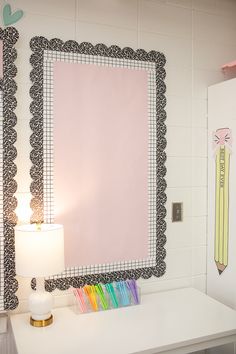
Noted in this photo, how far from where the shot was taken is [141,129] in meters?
1.97

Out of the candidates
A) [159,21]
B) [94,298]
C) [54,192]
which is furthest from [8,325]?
[159,21]

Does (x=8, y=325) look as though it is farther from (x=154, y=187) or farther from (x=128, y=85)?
(x=128, y=85)

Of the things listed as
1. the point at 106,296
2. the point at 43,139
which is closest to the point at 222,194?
the point at 106,296

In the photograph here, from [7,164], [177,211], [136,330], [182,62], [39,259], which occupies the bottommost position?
[136,330]

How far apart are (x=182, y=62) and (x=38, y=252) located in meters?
1.38

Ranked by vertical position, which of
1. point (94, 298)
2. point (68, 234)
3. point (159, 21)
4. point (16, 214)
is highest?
point (159, 21)

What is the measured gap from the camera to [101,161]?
1.88 meters

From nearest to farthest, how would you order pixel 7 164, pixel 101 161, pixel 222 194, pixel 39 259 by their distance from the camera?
pixel 39 259 < pixel 7 164 < pixel 101 161 < pixel 222 194

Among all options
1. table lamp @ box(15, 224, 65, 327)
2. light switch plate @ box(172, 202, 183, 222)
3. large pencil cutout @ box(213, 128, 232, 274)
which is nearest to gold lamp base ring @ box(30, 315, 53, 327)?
table lamp @ box(15, 224, 65, 327)

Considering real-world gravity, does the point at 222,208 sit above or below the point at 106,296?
above

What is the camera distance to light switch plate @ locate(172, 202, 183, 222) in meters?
2.08

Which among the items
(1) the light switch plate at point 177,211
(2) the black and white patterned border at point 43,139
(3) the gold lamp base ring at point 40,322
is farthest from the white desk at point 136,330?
(1) the light switch plate at point 177,211

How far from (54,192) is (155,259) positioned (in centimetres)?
72

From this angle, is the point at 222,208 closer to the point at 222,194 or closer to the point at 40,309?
the point at 222,194
